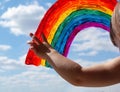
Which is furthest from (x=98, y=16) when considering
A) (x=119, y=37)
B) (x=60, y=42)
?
(x=119, y=37)

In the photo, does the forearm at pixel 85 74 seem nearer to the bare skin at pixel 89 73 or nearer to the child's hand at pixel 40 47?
the bare skin at pixel 89 73

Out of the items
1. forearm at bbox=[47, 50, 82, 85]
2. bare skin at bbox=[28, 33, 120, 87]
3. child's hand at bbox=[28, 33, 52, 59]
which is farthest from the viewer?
child's hand at bbox=[28, 33, 52, 59]

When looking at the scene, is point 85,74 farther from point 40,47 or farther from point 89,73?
point 40,47

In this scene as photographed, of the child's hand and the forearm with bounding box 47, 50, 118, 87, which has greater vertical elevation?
the child's hand

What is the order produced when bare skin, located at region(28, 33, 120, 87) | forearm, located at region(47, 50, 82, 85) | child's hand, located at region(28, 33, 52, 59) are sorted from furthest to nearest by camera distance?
1. child's hand, located at region(28, 33, 52, 59)
2. forearm, located at region(47, 50, 82, 85)
3. bare skin, located at region(28, 33, 120, 87)

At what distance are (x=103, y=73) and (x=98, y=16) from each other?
284cm

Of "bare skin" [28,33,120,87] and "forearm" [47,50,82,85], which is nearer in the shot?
"bare skin" [28,33,120,87]

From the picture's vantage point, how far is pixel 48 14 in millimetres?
5223

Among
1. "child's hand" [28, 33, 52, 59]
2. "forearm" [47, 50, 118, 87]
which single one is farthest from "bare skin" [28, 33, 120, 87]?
"child's hand" [28, 33, 52, 59]

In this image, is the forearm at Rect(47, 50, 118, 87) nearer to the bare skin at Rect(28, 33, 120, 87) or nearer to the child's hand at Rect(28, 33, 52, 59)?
the bare skin at Rect(28, 33, 120, 87)

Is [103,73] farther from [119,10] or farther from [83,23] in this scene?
[83,23]

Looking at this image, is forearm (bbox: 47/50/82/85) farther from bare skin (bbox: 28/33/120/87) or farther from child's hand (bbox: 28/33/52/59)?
child's hand (bbox: 28/33/52/59)

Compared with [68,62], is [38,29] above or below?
above

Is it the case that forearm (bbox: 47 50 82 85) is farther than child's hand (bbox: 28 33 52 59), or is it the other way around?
child's hand (bbox: 28 33 52 59)
